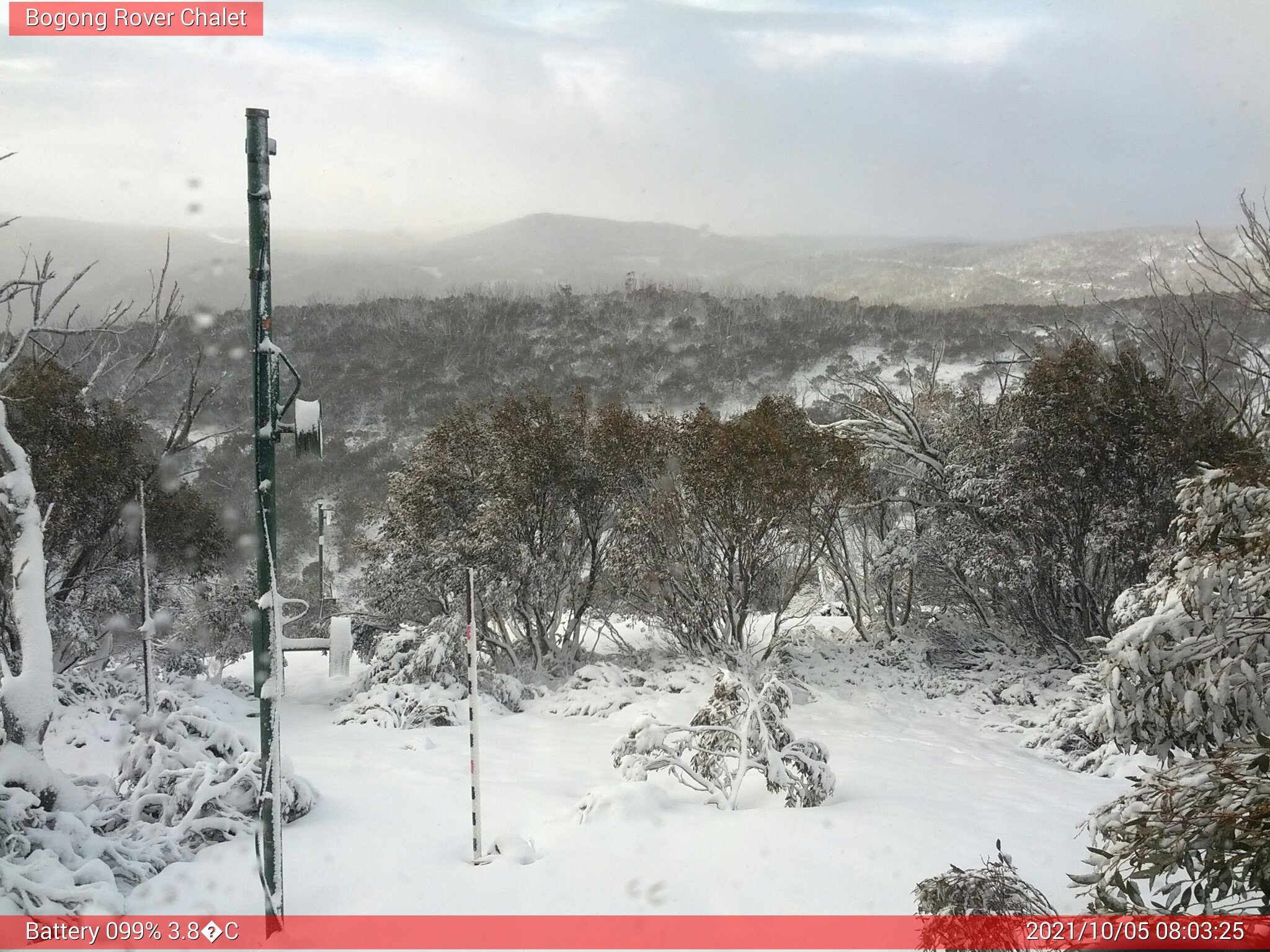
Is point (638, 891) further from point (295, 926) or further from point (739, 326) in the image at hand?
point (739, 326)

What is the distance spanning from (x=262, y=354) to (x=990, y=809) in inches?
239

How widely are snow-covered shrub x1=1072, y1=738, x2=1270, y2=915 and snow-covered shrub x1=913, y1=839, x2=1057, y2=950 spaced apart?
1.00ft

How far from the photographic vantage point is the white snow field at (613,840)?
15.1ft

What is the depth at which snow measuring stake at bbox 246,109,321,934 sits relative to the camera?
13.8 feet

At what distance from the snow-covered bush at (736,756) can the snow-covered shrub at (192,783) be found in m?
2.54

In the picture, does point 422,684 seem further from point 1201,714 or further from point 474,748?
point 1201,714

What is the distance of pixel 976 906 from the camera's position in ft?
11.2

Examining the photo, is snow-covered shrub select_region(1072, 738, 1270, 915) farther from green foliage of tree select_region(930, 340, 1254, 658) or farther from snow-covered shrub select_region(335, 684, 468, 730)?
green foliage of tree select_region(930, 340, 1254, 658)

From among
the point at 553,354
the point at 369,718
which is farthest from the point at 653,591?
the point at 553,354

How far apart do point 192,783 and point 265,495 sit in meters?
2.46

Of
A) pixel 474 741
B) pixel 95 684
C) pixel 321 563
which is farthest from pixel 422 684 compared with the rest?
pixel 474 741

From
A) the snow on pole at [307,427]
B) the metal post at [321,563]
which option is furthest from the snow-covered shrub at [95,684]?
the snow on pole at [307,427]

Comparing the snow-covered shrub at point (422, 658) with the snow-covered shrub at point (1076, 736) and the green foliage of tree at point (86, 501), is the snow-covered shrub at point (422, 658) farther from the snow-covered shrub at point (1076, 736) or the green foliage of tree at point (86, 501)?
the snow-covered shrub at point (1076, 736)

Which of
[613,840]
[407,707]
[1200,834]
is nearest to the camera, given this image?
[1200,834]
